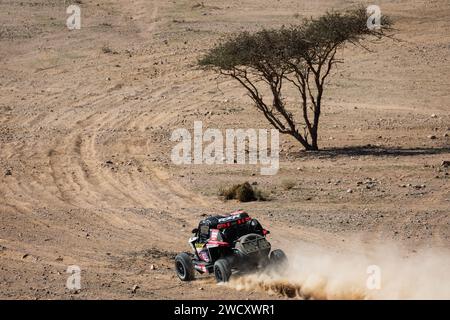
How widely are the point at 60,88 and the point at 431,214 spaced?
72.4 feet

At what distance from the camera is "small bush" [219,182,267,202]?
22.5 m

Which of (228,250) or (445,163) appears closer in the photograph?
(228,250)

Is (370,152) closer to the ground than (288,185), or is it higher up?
higher up

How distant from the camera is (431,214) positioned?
67.3 feet

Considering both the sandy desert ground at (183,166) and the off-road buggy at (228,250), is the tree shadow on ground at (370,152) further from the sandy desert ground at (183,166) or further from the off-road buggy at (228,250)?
the off-road buggy at (228,250)

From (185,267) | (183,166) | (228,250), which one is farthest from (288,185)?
(228,250)

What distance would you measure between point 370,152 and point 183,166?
6.20 metres

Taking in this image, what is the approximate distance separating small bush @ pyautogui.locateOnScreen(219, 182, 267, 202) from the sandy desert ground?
27 cm

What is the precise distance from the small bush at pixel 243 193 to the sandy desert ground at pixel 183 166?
0.27m

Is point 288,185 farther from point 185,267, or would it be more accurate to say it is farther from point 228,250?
point 228,250

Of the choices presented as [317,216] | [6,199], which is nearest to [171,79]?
[6,199]

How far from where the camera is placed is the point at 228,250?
15289 millimetres
